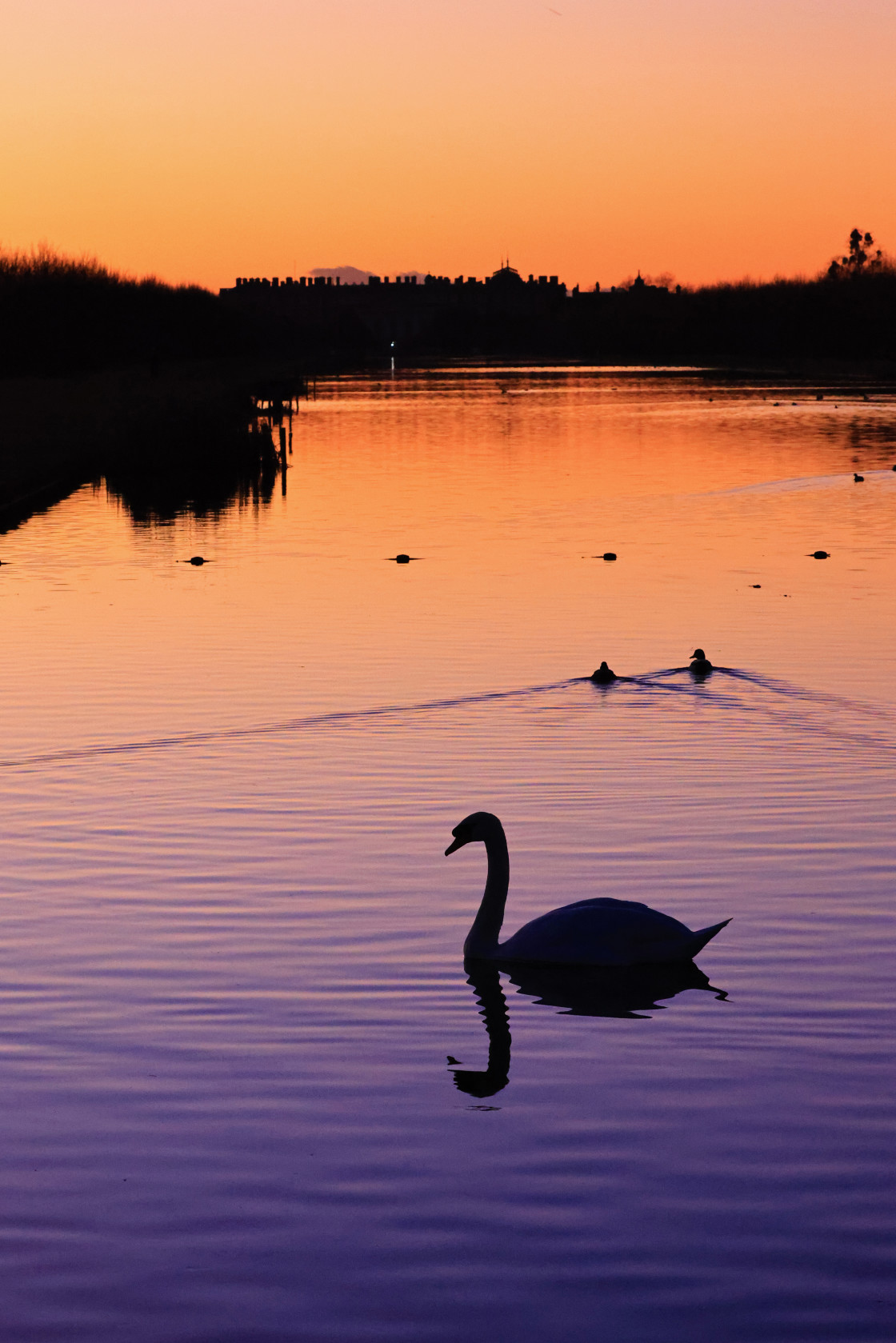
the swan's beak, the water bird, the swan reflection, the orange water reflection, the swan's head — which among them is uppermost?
the swan's head

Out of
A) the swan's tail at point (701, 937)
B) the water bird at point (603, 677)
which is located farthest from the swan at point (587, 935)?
the water bird at point (603, 677)

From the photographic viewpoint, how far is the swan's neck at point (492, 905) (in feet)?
33.0

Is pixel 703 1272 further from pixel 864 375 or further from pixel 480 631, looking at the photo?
pixel 864 375

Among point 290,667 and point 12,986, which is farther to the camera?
point 290,667

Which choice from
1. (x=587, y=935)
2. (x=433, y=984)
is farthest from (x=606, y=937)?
(x=433, y=984)

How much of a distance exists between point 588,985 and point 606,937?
0.35 meters

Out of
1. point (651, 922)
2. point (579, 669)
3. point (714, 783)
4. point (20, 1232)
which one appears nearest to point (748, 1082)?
point (651, 922)

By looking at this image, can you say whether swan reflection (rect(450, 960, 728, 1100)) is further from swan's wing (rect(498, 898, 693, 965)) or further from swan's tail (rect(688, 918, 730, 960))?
swan's tail (rect(688, 918, 730, 960))

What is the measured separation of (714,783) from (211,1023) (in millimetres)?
6604

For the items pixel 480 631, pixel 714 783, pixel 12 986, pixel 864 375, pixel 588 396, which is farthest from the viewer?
pixel 864 375

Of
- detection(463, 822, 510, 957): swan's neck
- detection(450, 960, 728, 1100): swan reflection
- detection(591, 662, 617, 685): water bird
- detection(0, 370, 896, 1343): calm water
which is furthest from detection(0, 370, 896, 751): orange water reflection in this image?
detection(450, 960, 728, 1100): swan reflection

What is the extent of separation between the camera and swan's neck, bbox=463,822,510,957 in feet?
33.0

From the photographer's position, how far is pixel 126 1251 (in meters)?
6.73

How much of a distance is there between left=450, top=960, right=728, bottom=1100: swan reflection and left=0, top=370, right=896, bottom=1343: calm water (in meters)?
0.03
